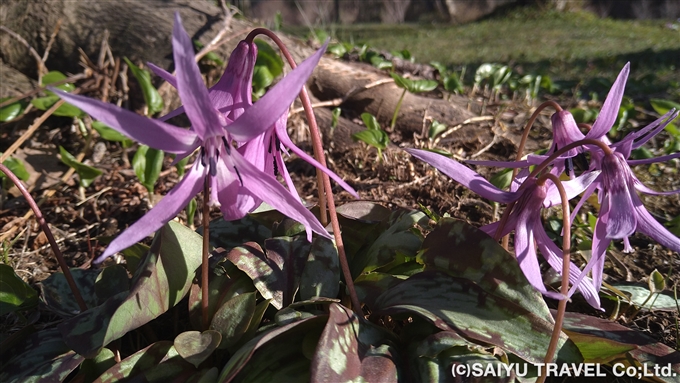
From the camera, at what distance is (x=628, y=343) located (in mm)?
1114

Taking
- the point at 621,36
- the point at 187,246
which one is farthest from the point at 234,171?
the point at 621,36

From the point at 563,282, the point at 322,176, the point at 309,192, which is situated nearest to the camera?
the point at 563,282

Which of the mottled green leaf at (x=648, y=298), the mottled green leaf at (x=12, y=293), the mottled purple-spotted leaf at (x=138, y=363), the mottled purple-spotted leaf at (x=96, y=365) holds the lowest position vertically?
the mottled green leaf at (x=648, y=298)

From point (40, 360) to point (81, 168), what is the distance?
0.98 meters

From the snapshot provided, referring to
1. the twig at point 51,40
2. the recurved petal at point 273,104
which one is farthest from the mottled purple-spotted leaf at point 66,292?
the twig at point 51,40

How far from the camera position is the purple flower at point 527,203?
1.01 metres

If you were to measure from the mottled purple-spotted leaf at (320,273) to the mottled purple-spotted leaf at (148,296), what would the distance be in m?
0.25

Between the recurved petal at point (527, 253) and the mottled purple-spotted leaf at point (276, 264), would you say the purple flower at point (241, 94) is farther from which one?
the recurved petal at point (527, 253)

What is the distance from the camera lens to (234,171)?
0.93 meters

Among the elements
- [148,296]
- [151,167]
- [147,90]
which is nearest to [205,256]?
[148,296]

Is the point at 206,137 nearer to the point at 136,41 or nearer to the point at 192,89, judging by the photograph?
the point at 192,89

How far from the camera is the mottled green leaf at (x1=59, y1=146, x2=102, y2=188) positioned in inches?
77.6

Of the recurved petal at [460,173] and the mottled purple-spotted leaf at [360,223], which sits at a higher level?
the recurved petal at [460,173]

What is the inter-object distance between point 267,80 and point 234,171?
4.34 ft
